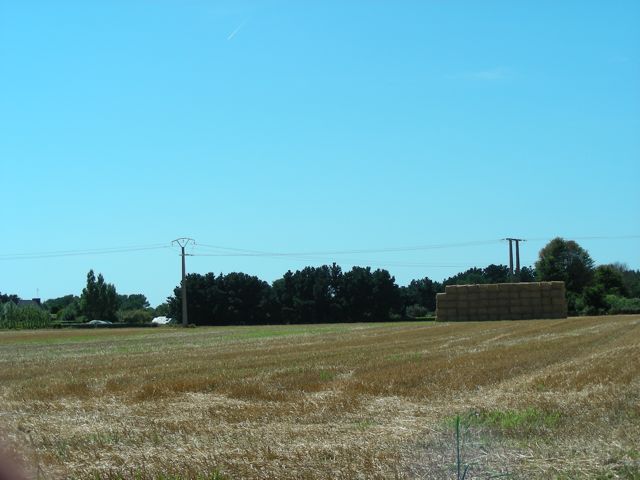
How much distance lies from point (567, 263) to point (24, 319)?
6683 centimetres

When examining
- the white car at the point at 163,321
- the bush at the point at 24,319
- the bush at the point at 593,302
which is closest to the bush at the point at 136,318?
the white car at the point at 163,321

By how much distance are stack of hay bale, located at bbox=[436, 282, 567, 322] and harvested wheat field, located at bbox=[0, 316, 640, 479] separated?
4262 centimetres

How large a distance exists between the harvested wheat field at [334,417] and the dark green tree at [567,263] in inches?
3581

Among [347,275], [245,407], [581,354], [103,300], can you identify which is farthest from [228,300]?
[245,407]

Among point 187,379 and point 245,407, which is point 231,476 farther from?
point 187,379

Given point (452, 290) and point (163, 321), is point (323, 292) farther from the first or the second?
point (452, 290)

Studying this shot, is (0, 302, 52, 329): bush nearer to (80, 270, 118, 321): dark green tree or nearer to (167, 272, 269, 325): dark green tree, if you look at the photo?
(167, 272, 269, 325): dark green tree

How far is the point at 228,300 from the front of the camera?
111 metres

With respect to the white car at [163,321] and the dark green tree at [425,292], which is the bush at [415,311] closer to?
the dark green tree at [425,292]

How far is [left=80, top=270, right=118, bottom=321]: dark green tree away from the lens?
13075 cm

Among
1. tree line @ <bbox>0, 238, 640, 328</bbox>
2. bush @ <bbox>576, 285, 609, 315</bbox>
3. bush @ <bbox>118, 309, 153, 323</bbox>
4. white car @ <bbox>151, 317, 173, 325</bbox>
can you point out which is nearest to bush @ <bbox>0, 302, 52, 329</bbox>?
tree line @ <bbox>0, 238, 640, 328</bbox>

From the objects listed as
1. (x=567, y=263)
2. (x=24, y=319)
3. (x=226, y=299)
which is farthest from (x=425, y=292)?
(x=24, y=319)

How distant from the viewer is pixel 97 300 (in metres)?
131

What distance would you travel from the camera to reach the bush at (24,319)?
98375mm
